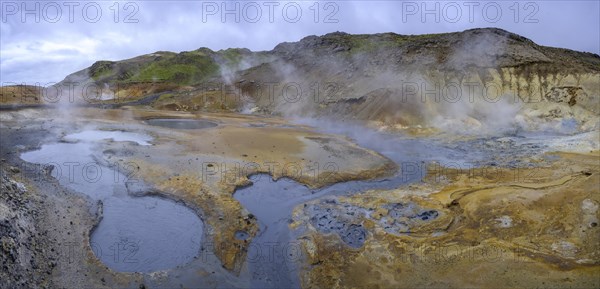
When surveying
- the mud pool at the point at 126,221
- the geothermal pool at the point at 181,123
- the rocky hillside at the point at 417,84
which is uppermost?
the rocky hillside at the point at 417,84

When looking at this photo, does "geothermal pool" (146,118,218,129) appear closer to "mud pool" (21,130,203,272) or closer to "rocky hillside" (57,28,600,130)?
"rocky hillside" (57,28,600,130)

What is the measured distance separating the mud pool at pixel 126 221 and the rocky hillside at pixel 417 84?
21.1 meters

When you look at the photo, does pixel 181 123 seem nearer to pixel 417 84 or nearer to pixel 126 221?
pixel 417 84

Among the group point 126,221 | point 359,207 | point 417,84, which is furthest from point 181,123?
point 359,207

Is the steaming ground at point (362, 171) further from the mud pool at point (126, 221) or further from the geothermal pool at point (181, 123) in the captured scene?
the mud pool at point (126, 221)

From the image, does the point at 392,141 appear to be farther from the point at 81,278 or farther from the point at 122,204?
the point at 81,278

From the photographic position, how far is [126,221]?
50.5 feet

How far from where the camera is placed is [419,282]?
→ 472 inches

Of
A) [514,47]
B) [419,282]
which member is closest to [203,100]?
[514,47]

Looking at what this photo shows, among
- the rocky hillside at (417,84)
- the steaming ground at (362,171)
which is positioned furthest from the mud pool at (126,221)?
the rocky hillside at (417,84)

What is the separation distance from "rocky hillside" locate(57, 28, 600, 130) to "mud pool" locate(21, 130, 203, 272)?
830 inches

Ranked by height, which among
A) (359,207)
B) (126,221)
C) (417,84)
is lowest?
(126,221)

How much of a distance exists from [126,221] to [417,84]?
1061 inches

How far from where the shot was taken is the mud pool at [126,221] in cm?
1309
